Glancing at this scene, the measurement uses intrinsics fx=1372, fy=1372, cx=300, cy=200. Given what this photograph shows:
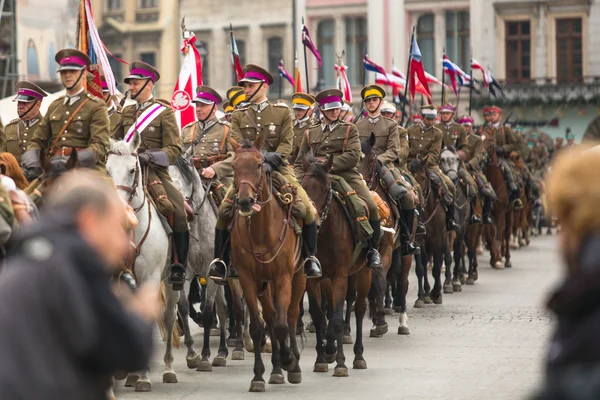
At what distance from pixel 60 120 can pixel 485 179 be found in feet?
47.1

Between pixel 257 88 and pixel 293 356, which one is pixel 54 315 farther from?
pixel 257 88

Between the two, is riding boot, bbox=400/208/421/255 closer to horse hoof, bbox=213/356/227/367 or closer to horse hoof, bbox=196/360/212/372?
horse hoof, bbox=213/356/227/367

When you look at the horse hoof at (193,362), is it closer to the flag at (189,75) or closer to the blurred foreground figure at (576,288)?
the flag at (189,75)

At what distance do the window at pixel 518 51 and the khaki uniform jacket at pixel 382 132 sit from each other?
41362 millimetres

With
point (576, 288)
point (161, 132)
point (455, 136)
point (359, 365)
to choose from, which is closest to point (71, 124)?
point (161, 132)

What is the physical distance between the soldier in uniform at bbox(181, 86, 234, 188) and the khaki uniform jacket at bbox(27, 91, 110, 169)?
3042 mm

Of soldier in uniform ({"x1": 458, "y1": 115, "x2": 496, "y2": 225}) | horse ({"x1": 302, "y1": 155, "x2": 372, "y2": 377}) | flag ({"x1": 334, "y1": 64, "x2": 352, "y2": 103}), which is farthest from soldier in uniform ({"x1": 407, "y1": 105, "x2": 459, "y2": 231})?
horse ({"x1": 302, "y1": 155, "x2": 372, "y2": 377})

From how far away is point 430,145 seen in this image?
20953 mm

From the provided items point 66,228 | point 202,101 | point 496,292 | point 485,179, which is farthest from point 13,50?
point 66,228

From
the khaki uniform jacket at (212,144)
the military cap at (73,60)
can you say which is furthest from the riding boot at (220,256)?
the khaki uniform jacket at (212,144)

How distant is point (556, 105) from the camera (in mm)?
57938

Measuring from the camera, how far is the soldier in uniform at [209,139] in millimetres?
15333

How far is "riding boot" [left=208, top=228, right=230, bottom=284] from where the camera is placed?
497 inches

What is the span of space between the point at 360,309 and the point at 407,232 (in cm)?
318
